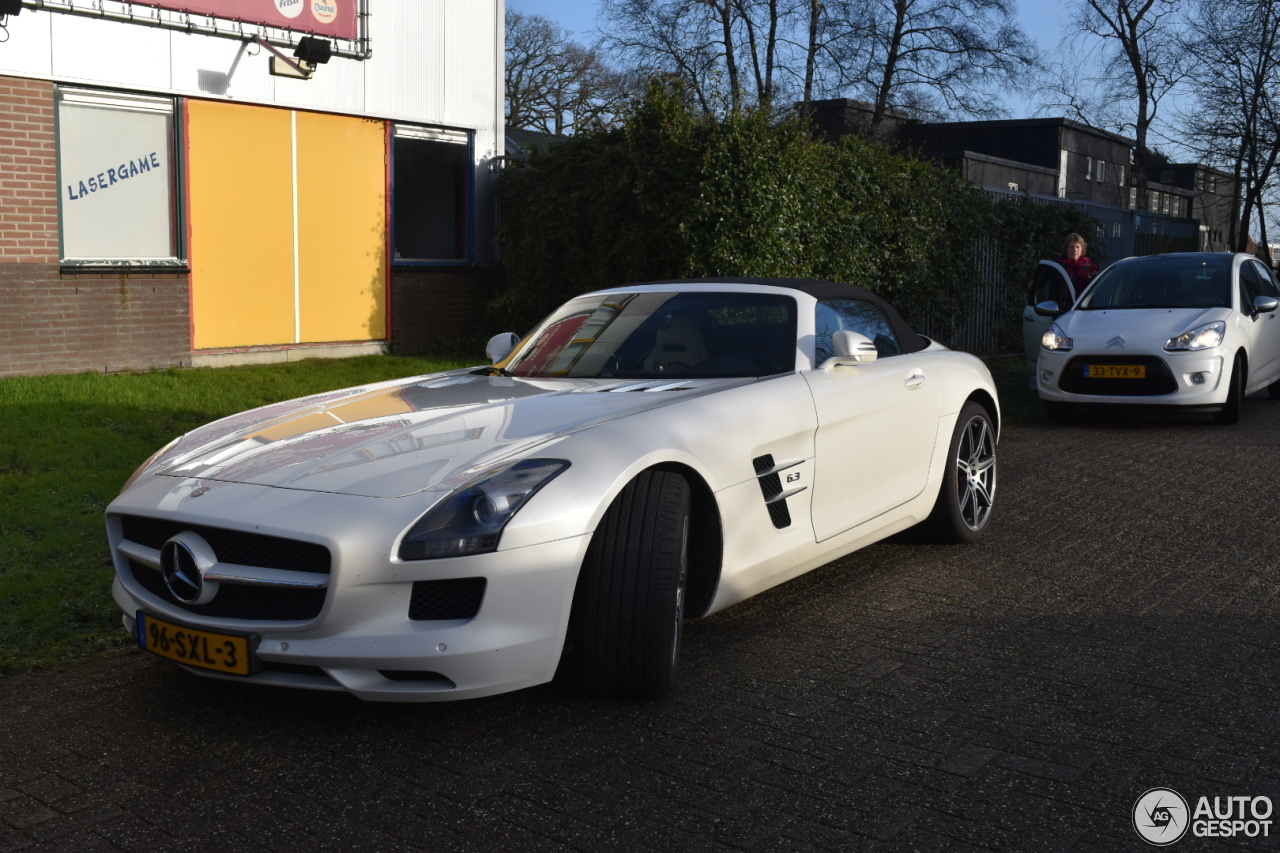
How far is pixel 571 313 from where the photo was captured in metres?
5.72

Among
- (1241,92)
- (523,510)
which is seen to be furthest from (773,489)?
(1241,92)

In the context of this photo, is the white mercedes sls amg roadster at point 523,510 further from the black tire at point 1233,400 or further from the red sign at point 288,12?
the red sign at point 288,12

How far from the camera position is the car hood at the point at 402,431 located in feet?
12.3

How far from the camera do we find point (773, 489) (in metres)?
4.48

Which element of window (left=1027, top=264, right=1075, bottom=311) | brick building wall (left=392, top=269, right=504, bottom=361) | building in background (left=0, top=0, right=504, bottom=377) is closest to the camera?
building in background (left=0, top=0, right=504, bottom=377)

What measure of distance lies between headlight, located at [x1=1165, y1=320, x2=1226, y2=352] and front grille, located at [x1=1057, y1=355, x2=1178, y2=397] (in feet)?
0.69

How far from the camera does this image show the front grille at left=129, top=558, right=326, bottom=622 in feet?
11.5

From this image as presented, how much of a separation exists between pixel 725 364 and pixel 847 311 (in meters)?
0.92

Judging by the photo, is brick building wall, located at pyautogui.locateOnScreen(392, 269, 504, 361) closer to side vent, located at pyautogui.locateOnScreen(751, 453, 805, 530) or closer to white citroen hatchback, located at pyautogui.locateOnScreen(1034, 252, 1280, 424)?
white citroen hatchback, located at pyautogui.locateOnScreen(1034, 252, 1280, 424)

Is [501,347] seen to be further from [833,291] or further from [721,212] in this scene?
[721,212]

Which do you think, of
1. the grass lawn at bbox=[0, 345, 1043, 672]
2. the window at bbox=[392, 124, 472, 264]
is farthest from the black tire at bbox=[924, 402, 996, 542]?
the window at bbox=[392, 124, 472, 264]

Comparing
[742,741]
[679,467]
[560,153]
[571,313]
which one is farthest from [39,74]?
[742,741]

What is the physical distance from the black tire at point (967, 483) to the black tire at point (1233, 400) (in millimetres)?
5197

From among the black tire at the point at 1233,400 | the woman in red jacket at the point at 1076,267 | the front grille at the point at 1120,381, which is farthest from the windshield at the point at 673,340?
the woman in red jacket at the point at 1076,267
